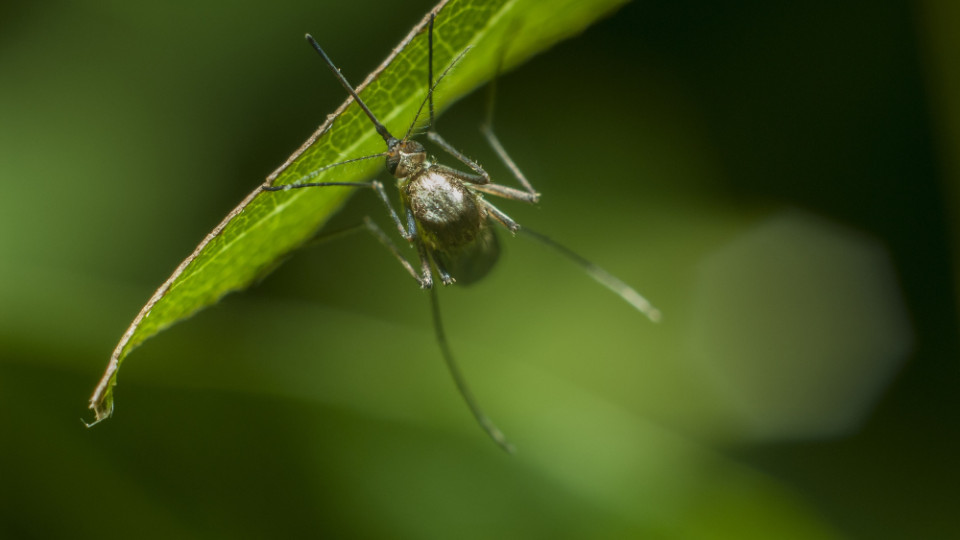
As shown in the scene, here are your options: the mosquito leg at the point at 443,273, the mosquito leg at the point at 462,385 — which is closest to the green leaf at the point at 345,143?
the mosquito leg at the point at 443,273

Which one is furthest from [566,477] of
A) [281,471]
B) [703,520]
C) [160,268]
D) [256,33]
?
[256,33]

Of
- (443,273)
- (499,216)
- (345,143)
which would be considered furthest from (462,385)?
(345,143)

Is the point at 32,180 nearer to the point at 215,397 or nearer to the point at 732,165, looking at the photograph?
the point at 215,397

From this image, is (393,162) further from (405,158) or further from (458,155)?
(458,155)

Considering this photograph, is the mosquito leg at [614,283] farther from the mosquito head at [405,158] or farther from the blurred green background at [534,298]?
the mosquito head at [405,158]

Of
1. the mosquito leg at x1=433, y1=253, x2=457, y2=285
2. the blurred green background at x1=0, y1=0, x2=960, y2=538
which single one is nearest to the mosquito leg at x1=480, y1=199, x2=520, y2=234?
the mosquito leg at x1=433, y1=253, x2=457, y2=285
